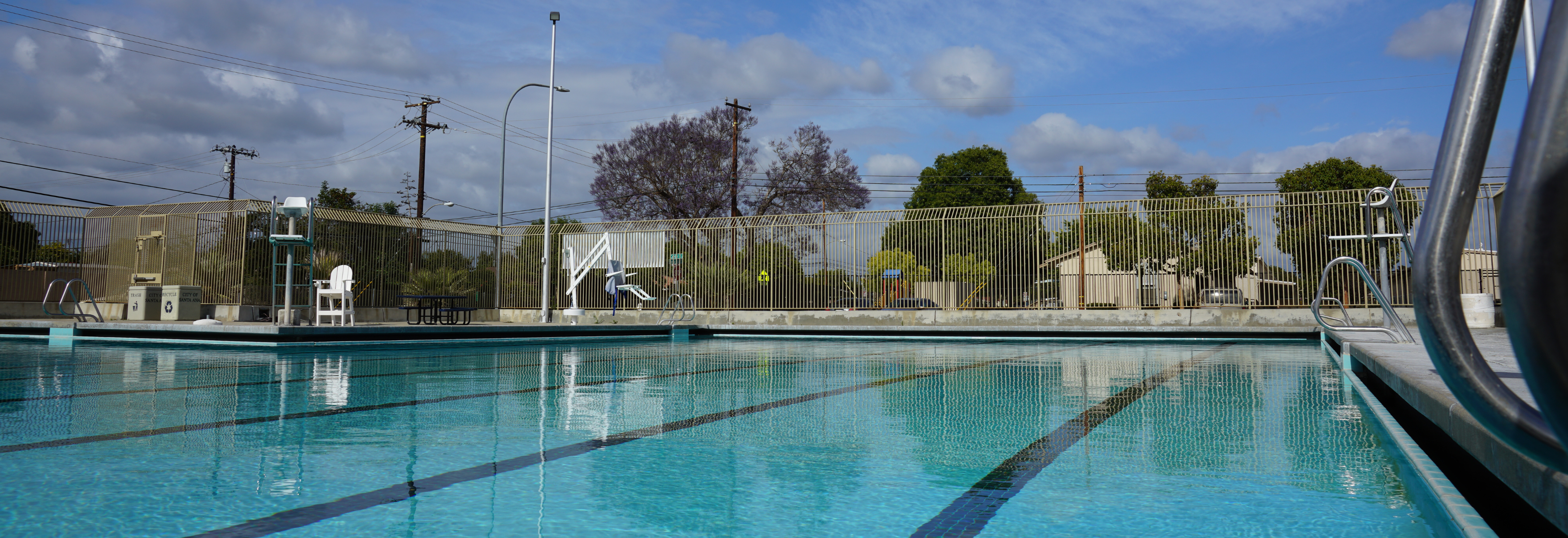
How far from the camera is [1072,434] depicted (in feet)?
12.2

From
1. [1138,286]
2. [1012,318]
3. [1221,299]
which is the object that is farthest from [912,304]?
[1221,299]

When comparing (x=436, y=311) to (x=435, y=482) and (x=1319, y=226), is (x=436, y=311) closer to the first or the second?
(x=435, y=482)

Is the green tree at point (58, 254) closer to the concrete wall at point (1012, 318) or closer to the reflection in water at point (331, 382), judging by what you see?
the concrete wall at point (1012, 318)

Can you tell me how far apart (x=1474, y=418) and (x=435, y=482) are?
8.39ft

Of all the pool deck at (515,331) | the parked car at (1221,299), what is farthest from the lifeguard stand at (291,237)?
the parked car at (1221,299)

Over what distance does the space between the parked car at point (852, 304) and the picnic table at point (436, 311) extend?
22.8ft

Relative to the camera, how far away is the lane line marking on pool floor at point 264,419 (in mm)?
3229

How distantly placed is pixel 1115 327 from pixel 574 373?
10494 millimetres

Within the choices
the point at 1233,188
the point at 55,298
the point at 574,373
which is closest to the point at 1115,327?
the point at 574,373

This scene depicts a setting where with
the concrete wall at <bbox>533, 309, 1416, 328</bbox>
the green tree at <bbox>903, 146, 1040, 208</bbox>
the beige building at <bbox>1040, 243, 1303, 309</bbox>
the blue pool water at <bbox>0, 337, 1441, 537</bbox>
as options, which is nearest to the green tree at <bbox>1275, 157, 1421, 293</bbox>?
the beige building at <bbox>1040, 243, 1303, 309</bbox>

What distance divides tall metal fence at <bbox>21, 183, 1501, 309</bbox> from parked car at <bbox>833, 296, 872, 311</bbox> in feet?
0.11

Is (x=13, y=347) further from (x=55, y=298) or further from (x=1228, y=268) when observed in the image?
(x=1228, y=268)

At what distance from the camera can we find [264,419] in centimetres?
398

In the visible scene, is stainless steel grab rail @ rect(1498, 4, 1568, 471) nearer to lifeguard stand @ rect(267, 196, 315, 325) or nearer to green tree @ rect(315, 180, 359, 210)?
lifeguard stand @ rect(267, 196, 315, 325)
